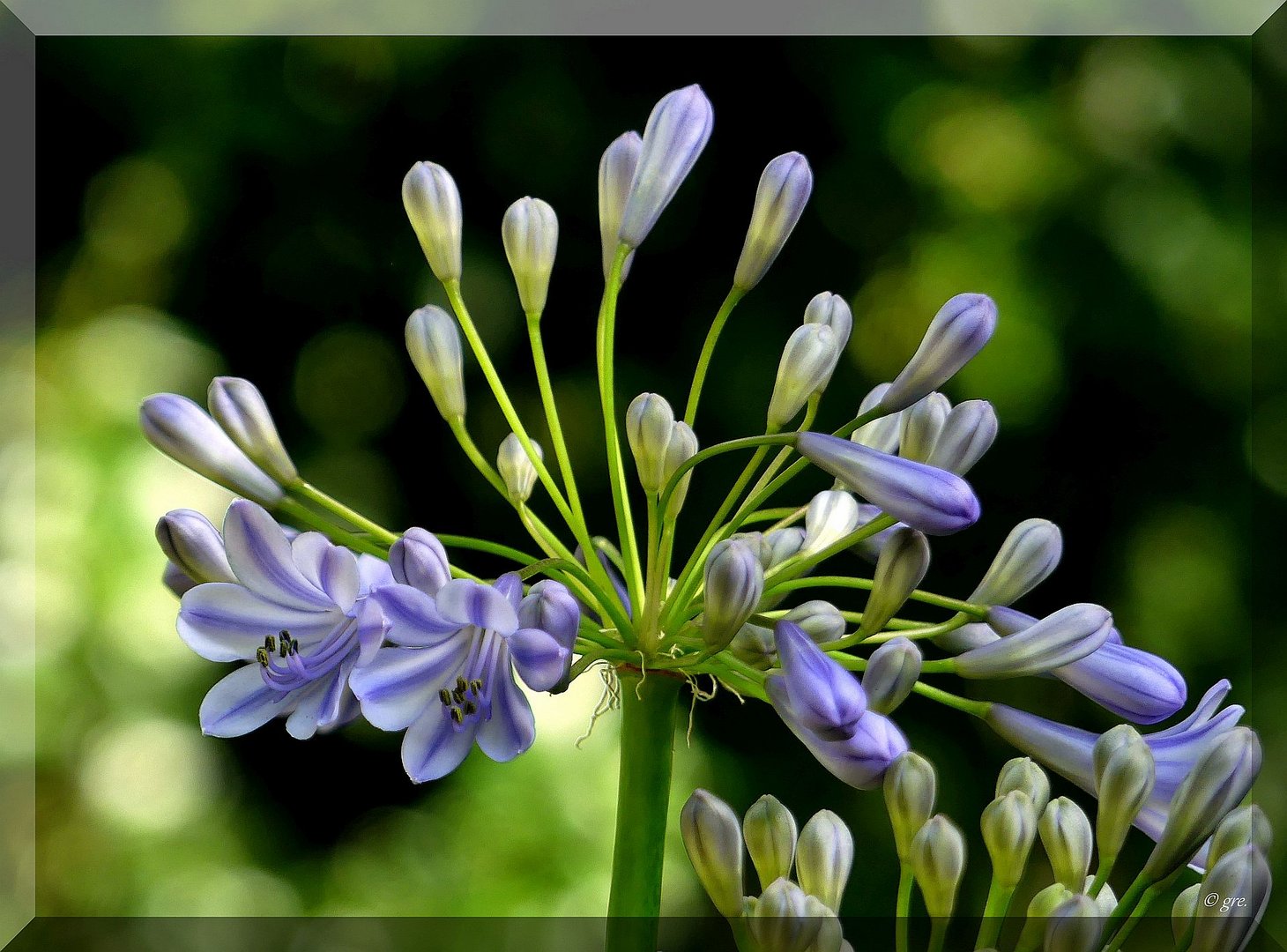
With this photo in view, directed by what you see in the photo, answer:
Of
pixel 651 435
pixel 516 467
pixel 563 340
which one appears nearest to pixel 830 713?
pixel 651 435

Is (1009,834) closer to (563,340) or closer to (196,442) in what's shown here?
(196,442)

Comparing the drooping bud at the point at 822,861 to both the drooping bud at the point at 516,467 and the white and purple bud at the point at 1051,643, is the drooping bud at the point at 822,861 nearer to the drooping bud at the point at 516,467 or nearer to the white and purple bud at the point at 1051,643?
the white and purple bud at the point at 1051,643

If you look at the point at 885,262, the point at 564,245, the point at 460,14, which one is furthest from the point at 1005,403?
the point at 460,14

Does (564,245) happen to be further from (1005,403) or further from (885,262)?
(1005,403)

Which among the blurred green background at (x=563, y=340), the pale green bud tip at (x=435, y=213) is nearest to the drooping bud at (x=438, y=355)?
the pale green bud tip at (x=435, y=213)

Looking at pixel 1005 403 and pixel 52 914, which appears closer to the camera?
pixel 52 914
